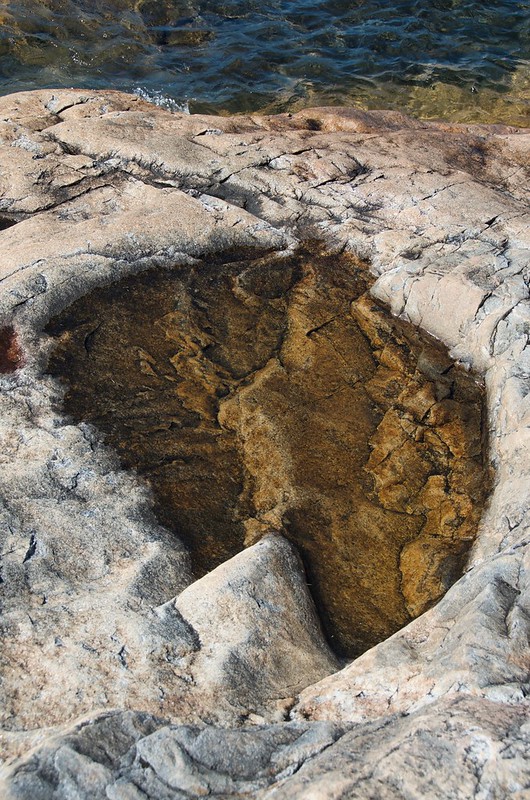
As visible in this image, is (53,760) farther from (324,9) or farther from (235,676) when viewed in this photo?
(324,9)

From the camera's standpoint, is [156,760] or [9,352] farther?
[9,352]

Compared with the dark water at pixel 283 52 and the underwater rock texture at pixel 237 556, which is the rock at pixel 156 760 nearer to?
the underwater rock texture at pixel 237 556

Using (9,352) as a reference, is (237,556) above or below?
below

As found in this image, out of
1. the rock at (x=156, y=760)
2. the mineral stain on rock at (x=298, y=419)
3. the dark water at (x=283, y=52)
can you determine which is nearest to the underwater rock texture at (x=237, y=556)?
the rock at (x=156, y=760)

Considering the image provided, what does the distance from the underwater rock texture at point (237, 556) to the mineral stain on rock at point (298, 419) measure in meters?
0.17

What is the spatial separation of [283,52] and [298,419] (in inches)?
311

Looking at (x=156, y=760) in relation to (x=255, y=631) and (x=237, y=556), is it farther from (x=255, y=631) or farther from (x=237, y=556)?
(x=237, y=556)

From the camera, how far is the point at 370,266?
5.85m

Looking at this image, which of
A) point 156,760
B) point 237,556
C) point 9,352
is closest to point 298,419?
point 237,556

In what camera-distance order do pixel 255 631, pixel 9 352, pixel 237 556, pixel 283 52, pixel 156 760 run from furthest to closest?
pixel 283 52 → pixel 9 352 → pixel 237 556 → pixel 255 631 → pixel 156 760

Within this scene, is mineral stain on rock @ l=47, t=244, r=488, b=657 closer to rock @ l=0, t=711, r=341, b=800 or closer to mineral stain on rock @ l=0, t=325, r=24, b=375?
mineral stain on rock @ l=0, t=325, r=24, b=375

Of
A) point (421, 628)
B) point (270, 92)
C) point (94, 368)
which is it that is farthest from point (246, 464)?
point (270, 92)

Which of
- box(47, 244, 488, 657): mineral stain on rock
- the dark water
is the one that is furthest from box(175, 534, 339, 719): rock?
the dark water

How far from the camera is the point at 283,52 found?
1066cm
